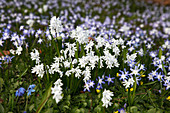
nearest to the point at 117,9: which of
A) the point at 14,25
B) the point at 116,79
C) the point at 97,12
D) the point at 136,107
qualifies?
the point at 97,12

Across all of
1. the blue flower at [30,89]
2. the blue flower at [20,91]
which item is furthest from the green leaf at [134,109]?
the blue flower at [20,91]

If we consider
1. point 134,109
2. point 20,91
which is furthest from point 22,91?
point 134,109

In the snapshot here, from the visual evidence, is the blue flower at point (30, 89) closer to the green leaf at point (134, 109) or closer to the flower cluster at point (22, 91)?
the flower cluster at point (22, 91)

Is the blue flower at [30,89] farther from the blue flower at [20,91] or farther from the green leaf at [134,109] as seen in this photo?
the green leaf at [134,109]

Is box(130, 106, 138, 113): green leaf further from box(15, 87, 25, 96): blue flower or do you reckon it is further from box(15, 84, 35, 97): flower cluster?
box(15, 87, 25, 96): blue flower

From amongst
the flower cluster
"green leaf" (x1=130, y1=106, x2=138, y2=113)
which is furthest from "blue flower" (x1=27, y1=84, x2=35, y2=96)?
"green leaf" (x1=130, y1=106, x2=138, y2=113)

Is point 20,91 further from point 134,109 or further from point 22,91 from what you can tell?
point 134,109

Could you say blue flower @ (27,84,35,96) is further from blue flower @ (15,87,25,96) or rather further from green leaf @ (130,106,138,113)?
green leaf @ (130,106,138,113)

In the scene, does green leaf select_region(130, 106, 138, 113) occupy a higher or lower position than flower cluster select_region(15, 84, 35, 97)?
lower

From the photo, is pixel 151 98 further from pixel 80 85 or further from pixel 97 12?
pixel 97 12

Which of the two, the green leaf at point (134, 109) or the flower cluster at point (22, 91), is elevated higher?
the flower cluster at point (22, 91)

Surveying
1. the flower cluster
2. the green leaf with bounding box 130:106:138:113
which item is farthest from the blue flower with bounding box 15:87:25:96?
the green leaf with bounding box 130:106:138:113

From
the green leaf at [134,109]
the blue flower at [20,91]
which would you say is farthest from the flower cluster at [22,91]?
the green leaf at [134,109]
